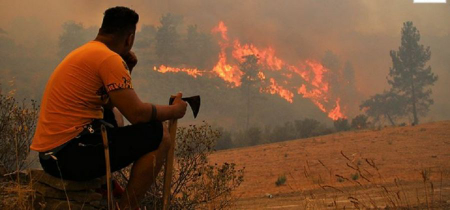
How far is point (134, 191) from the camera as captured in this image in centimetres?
323

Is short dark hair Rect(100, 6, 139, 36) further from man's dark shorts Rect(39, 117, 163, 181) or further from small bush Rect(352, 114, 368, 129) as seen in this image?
small bush Rect(352, 114, 368, 129)

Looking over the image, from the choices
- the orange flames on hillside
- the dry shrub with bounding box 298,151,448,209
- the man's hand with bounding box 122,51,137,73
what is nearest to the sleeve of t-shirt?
the man's hand with bounding box 122,51,137,73

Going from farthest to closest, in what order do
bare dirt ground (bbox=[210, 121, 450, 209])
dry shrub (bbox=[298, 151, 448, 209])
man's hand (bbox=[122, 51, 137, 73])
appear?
bare dirt ground (bbox=[210, 121, 450, 209]) → man's hand (bbox=[122, 51, 137, 73]) → dry shrub (bbox=[298, 151, 448, 209])

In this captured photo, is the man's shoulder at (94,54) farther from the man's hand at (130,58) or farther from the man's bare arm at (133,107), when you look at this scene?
the man's hand at (130,58)

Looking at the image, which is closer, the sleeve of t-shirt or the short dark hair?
the sleeve of t-shirt

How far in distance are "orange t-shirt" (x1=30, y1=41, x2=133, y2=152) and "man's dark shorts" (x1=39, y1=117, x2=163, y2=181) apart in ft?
0.30

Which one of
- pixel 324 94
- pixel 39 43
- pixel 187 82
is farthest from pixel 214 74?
pixel 39 43

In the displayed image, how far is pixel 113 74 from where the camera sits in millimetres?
2961

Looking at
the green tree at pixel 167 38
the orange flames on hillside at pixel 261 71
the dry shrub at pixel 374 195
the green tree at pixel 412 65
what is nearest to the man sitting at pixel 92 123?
the dry shrub at pixel 374 195

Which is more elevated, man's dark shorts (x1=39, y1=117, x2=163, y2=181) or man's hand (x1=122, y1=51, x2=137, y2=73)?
man's hand (x1=122, y1=51, x2=137, y2=73)

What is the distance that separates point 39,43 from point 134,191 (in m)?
137

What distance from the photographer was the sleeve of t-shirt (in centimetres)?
296

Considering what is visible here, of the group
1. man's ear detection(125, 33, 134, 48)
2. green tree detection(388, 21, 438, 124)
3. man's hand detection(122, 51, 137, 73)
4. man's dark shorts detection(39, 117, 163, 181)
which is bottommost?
man's dark shorts detection(39, 117, 163, 181)

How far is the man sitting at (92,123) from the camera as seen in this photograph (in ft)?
9.88
